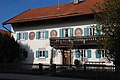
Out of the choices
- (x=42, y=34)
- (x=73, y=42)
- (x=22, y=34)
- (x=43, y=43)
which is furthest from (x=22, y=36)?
(x=73, y=42)

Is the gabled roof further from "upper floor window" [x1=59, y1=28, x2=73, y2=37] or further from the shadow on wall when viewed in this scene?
the shadow on wall

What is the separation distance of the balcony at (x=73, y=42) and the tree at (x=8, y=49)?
5.99 meters

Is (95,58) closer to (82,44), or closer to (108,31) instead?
(82,44)

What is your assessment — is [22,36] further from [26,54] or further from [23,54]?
[26,54]

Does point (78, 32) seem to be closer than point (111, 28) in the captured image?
No

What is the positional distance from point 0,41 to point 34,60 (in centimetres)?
593

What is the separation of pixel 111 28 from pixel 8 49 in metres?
25.1

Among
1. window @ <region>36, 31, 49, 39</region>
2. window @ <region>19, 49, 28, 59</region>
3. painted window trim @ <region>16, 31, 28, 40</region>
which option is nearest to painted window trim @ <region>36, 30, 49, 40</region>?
window @ <region>36, 31, 49, 39</region>

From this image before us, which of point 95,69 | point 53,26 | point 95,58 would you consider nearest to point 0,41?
point 53,26

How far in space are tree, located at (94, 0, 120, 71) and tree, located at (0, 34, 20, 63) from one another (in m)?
23.9

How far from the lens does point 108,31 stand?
1772 centimetres

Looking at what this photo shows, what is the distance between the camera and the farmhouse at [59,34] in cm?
3719

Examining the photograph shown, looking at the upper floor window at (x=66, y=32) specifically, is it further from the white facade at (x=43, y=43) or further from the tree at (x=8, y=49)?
the tree at (x=8, y=49)

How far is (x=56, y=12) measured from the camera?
4259 centimetres
